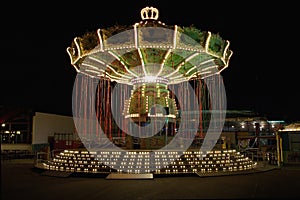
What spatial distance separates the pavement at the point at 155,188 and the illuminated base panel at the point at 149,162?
76 cm

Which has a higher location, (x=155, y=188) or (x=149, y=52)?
(x=149, y=52)

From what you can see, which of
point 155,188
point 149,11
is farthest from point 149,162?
point 149,11

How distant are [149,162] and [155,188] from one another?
131 inches

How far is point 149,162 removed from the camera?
11.8 meters

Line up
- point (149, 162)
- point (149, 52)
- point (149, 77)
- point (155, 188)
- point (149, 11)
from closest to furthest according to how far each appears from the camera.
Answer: point (155, 188), point (149, 162), point (149, 52), point (149, 11), point (149, 77)

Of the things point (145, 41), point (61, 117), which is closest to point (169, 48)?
point (145, 41)

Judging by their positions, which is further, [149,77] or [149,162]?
[149,77]

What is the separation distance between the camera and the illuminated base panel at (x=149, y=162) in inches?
454

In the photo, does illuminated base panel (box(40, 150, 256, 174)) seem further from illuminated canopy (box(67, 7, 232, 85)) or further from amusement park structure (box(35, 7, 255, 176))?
illuminated canopy (box(67, 7, 232, 85))

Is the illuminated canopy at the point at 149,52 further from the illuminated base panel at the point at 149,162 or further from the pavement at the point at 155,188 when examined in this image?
the pavement at the point at 155,188

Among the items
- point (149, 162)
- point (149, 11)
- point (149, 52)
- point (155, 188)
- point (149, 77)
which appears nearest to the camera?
point (155, 188)

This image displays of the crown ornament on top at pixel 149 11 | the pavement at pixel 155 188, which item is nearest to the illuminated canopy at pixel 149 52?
the crown ornament on top at pixel 149 11

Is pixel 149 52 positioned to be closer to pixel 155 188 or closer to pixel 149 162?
pixel 149 162

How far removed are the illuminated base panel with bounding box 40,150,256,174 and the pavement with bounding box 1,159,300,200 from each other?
760mm
